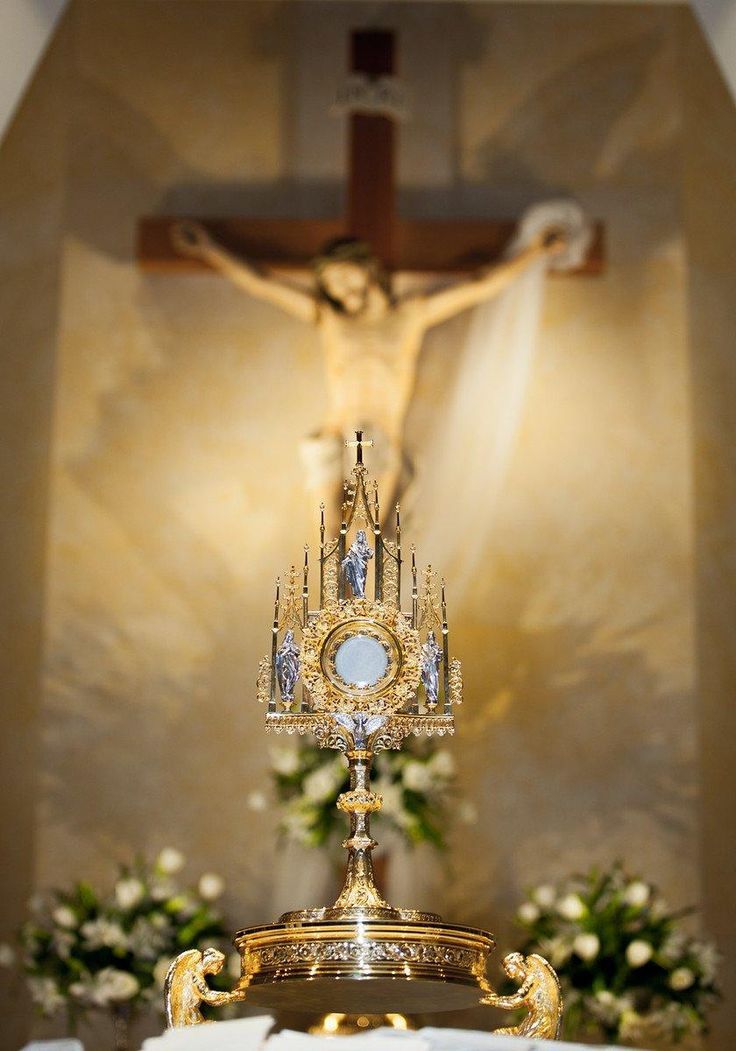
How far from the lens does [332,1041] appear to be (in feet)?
5.96

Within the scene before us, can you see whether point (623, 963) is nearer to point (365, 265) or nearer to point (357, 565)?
point (357, 565)

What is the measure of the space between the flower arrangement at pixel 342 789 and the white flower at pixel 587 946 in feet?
2.12

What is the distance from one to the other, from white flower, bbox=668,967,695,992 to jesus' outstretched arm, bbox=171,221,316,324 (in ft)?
9.09

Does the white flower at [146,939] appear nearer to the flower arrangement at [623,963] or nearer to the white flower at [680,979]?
the flower arrangement at [623,963]

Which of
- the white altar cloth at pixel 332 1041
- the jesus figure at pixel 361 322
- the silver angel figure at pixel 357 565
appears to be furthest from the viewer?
the jesus figure at pixel 361 322

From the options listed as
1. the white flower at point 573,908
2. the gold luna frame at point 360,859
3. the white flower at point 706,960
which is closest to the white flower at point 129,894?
the white flower at point 573,908

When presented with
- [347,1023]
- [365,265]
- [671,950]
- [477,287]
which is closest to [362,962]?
[347,1023]

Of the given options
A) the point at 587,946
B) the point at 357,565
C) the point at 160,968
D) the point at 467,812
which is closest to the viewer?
the point at 357,565

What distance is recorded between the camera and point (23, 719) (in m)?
6.04

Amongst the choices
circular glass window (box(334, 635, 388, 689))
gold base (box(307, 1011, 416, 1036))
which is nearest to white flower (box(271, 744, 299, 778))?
gold base (box(307, 1011, 416, 1036))

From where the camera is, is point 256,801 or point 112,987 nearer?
point 112,987

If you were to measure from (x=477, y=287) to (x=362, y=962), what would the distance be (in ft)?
13.4

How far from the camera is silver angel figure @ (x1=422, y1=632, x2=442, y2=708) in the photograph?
2.76m

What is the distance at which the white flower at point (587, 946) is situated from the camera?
15.4 ft
